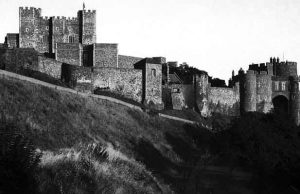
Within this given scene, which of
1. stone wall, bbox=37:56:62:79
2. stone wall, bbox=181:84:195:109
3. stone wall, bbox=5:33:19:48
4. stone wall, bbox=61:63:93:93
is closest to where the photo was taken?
stone wall, bbox=37:56:62:79

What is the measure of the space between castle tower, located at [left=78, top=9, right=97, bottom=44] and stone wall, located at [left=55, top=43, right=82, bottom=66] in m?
4.62

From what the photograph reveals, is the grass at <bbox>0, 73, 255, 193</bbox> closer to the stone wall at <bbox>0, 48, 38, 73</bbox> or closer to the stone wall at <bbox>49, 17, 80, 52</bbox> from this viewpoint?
the stone wall at <bbox>0, 48, 38, 73</bbox>

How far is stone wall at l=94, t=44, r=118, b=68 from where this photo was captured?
5384 centimetres

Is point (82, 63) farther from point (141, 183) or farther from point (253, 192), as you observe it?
point (141, 183)

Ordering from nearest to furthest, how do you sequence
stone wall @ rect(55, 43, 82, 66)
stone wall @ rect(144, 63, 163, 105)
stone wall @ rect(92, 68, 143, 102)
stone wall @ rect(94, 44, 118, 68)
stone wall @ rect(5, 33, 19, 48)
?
stone wall @ rect(92, 68, 143, 102) < stone wall @ rect(144, 63, 163, 105) < stone wall @ rect(55, 43, 82, 66) < stone wall @ rect(94, 44, 118, 68) < stone wall @ rect(5, 33, 19, 48)

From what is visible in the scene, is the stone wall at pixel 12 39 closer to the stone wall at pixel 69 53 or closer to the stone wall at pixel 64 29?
the stone wall at pixel 64 29


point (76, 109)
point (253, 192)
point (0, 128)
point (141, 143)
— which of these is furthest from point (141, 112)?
point (0, 128)

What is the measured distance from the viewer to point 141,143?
32656 millimetres

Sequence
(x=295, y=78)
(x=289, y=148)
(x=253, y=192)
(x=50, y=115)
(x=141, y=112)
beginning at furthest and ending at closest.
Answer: (x=295, y=78) < (x=289, y=148) < (x=141, y=112) < (x=253, y=192) < (x=50, y=115)

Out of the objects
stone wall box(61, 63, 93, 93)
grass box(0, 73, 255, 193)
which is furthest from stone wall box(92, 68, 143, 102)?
grass box(0, 73, 255, 193)

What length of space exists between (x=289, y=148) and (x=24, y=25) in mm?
29489

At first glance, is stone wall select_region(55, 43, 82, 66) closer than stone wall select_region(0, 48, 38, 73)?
No

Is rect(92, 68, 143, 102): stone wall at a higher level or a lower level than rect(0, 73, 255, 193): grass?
higher

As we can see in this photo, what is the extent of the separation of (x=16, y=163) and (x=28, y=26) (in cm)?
4936
